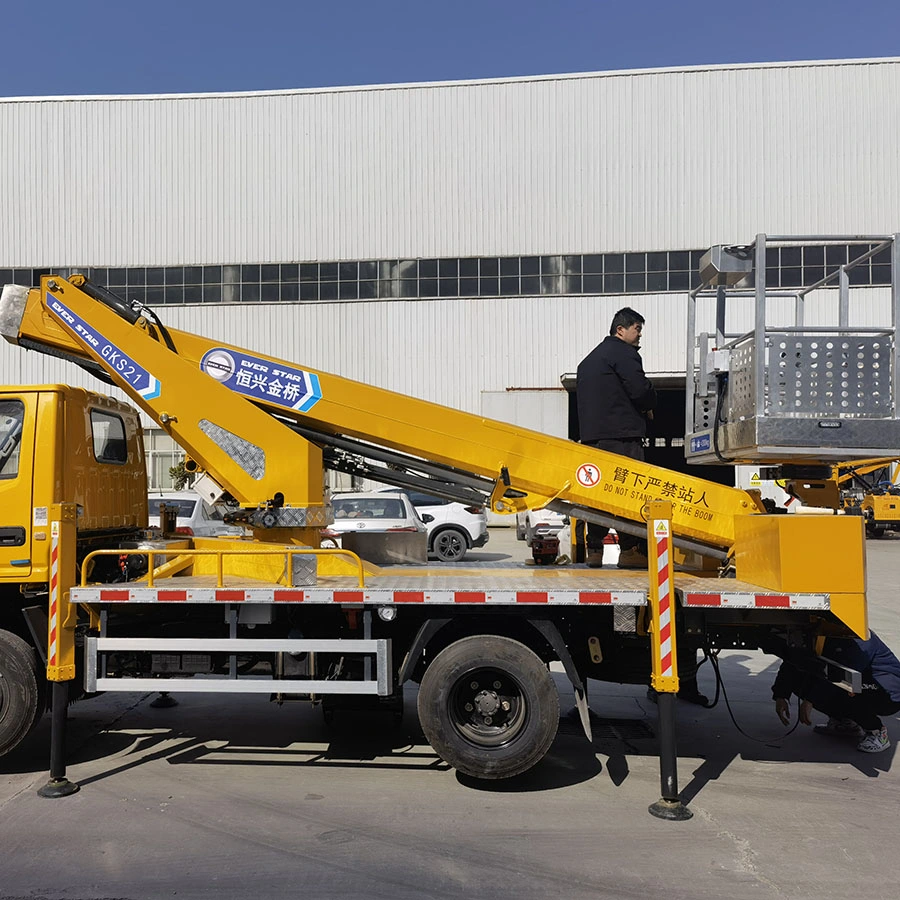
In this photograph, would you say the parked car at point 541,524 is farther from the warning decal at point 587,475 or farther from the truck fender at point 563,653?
the truck fender at point 563,653

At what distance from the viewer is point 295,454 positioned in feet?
19.6

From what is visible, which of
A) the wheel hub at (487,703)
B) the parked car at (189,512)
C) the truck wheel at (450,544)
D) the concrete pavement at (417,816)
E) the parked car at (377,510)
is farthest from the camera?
the truck wheel at (450,544)

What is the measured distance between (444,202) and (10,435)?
73.5 ft

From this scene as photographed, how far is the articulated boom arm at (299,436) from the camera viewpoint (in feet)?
19.5

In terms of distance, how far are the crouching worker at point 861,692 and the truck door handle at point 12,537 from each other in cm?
510

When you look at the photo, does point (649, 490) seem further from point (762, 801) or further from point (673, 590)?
point (762, 801)

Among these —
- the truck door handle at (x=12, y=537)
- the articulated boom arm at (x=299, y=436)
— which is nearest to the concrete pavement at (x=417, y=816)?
the truck door handle at (x=12, y=537)

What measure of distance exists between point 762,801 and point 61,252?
2798cm

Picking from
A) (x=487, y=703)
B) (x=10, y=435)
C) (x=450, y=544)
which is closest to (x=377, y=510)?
(x=450, y=544)

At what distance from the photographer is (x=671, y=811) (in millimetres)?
4781

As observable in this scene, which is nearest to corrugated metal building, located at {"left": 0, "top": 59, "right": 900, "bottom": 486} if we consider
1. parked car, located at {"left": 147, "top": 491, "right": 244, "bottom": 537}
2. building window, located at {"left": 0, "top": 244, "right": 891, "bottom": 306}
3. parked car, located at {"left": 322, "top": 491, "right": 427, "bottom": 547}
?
building window, located at {"left": 0, "top": 244, "right": 891, "bottom": 306}

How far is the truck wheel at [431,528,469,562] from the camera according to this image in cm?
1816

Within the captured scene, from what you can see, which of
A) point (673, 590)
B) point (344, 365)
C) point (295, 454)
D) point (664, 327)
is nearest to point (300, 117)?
point (344, 365)

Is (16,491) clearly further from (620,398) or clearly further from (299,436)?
(620,398)
